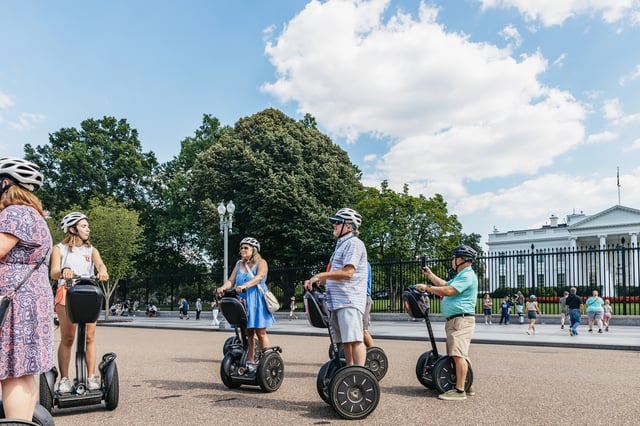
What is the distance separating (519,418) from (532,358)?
5.97m

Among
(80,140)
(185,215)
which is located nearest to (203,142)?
(185,215)

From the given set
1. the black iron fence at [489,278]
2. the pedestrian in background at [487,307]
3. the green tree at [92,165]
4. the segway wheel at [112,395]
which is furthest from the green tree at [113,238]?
the segway wheel at [112,395]

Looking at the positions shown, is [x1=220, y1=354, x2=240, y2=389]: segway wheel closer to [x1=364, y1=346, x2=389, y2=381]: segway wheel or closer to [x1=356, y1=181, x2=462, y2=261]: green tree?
[x1=364, y1=346, x2=389, y2=381]: segway wheel

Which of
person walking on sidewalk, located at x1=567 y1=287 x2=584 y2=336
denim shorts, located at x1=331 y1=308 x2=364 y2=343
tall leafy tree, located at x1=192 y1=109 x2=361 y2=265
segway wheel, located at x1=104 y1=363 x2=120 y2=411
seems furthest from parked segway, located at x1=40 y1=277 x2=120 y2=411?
tall leafy tree, located at x1=192 y1=109 x2=361 y2=265

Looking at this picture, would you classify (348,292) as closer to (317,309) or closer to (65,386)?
(317,309)

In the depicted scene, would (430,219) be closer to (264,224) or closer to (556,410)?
(264,224)

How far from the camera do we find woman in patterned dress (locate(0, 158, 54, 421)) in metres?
3.23

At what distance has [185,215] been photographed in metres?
43.7

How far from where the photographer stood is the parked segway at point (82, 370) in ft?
17.2

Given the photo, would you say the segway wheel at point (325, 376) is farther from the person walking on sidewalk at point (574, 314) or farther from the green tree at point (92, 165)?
the green tree at point (92, 165)

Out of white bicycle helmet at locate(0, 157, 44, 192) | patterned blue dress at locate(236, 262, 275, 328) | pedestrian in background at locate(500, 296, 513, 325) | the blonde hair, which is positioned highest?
white bicycle helmet at locate(0, 157, 44, 192)

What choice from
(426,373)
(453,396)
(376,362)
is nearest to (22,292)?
(453,396)

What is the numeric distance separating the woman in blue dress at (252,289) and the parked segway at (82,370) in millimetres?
1491

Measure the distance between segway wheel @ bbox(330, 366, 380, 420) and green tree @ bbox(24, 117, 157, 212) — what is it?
140ft
